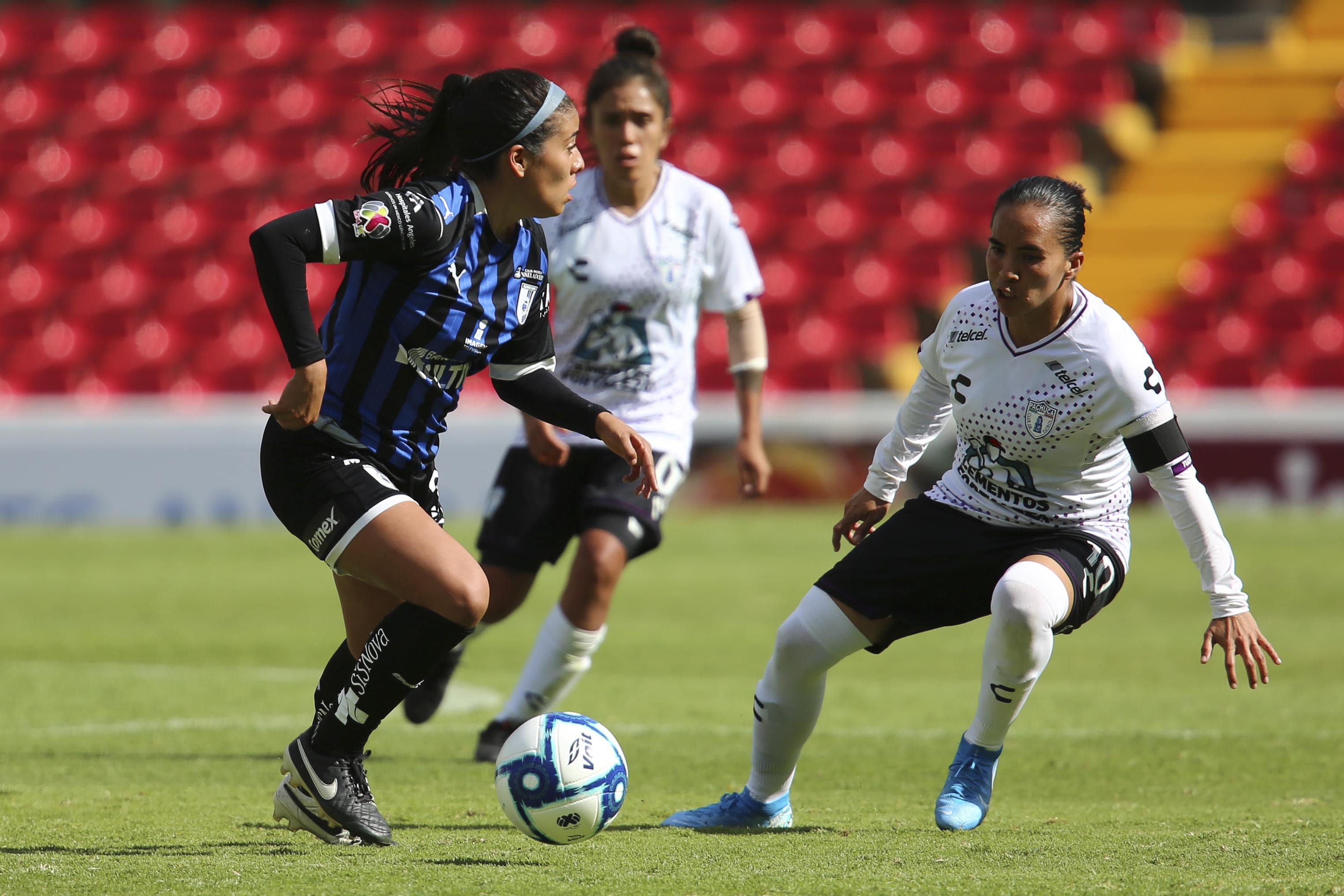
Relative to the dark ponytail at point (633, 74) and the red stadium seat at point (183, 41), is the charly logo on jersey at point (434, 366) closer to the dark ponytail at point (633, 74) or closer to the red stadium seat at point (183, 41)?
the dark ponytail at point (633, 74)

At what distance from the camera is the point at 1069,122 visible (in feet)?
64.1

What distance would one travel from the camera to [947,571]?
4.54m

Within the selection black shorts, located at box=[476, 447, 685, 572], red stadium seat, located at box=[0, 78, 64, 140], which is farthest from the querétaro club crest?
red stadium seat, located at box=[0, 78, 64, 140]

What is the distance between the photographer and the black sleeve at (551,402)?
4.49m

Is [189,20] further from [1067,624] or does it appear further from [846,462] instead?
[1067,624]

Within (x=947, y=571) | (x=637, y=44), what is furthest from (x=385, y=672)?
(x=637, y=44)

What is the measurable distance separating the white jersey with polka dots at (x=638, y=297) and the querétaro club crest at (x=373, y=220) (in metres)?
2.03

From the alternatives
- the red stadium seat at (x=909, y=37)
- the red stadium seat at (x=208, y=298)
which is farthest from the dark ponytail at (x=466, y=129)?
the red stadium seat at (x=909, y=37)


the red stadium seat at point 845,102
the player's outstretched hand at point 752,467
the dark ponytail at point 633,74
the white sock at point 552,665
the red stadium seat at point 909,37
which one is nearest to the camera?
the white sock at point 552,665

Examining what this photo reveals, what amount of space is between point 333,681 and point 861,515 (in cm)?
165

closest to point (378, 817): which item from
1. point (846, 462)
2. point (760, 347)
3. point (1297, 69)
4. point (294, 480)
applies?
point (294, 480)

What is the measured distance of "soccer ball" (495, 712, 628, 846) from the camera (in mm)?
4113

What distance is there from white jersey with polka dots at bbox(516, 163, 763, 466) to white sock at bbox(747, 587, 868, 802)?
64.9 inches

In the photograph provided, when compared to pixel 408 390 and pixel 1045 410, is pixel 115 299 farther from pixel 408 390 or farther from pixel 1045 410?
pixel 1045 410
